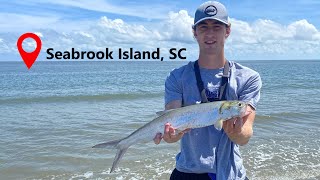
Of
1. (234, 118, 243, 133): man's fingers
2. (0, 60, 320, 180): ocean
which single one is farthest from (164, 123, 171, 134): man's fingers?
(0, 60, 320, 180): ocean

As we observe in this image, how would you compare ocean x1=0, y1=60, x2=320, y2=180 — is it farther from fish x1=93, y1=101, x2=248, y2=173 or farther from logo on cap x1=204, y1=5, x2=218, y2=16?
logo on cap x1=204, y1=5, x2=218, y2=16

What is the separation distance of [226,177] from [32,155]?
884 cm

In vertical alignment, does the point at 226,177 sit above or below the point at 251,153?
above

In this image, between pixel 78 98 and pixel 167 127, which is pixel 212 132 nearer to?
pixel 167 127

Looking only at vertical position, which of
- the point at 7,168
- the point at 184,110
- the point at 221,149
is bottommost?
the point at 7,168

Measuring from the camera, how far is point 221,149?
3.87 metres

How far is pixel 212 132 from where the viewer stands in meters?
3.93

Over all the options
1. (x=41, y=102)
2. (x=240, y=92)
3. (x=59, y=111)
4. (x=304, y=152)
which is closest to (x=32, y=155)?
(x=304, y=152)

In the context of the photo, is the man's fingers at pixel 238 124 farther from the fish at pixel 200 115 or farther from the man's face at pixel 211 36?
the man's face at pixel 211 36

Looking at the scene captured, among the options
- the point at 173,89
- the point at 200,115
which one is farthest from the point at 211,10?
the point at 200,115

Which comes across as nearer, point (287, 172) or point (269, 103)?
point (287, 172)

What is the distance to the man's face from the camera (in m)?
3.92

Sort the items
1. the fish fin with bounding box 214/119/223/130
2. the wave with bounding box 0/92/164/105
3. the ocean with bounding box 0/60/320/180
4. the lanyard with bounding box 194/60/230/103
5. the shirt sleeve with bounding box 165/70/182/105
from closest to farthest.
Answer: the fish fin with bounding box 214/119/223/130 → the lanyard with bounding box 194/60/230/103 → the shirt sleeve with bounding box 165/70/182/105 → the ocean with bounding box 0/60/320/180 → the wave with bounding box 0/92/164/105

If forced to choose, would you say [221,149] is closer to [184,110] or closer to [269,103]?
[184,110]
